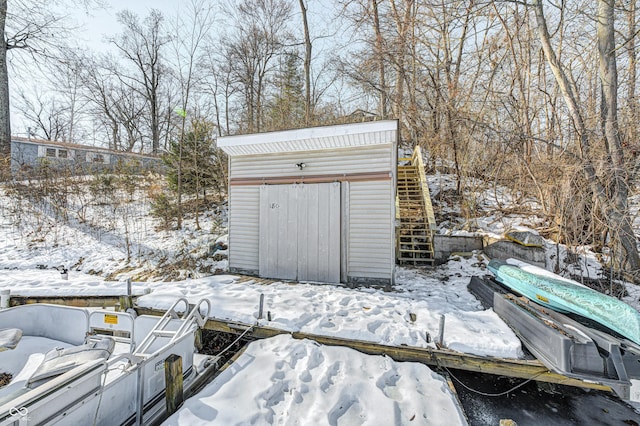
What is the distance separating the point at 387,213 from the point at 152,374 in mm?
4333

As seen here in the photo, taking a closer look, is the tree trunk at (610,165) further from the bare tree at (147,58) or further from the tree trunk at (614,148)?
the bare tree at (147,58)

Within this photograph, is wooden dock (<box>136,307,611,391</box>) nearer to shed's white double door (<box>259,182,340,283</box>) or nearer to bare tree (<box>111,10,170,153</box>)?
shed's white double door (<box>259,182,340,283</box>)

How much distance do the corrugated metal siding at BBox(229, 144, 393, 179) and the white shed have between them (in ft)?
0.06

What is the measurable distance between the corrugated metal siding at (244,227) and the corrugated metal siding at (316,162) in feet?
1.42

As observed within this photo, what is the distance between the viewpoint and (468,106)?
9148mm

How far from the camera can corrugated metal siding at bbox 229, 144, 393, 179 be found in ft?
18.0

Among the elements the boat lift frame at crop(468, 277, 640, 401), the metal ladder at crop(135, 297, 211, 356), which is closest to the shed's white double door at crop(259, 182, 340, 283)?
the metal ladder at crop(135, 297, 211, 356)

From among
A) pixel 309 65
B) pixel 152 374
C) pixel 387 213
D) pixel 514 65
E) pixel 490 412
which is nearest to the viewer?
pixel 152 374

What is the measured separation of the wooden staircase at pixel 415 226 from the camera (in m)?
7.12

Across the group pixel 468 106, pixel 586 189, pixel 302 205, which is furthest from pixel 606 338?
pixel 468 106

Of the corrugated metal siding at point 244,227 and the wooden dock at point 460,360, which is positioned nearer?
the wooden dock at point 460,360

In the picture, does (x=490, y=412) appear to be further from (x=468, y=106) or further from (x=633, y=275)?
(x=468, y=106)

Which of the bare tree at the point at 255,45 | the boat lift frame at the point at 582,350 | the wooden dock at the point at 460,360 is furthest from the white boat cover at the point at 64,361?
the bare tree at the point at 255,45

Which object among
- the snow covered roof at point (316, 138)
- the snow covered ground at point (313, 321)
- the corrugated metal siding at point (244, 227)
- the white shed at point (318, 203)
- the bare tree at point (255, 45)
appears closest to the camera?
the snow covered ground at point (313, 321)
